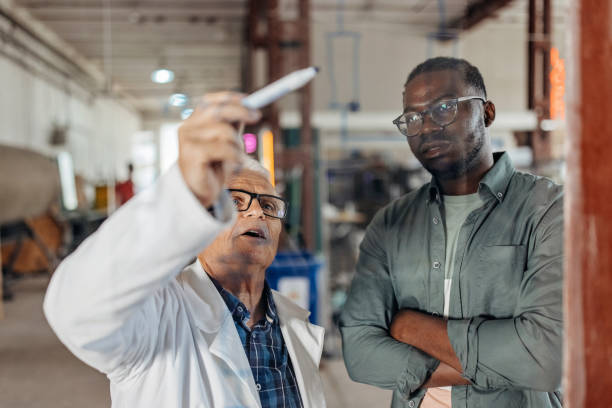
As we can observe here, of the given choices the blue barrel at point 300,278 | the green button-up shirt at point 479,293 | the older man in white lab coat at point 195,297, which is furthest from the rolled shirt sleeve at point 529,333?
the blue barrel at point 300,278

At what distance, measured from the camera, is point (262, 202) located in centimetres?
112

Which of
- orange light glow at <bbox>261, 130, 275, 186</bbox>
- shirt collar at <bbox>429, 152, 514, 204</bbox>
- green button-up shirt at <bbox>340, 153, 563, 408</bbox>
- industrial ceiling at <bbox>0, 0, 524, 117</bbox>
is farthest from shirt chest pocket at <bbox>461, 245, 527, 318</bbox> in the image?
industrial ceiling at <bbox>0, 0, 524, 117</bbox>

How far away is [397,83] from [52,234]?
7.84 m

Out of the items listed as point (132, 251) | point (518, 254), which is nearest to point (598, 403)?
point (518, 254)

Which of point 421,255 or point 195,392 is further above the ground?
point 421,255

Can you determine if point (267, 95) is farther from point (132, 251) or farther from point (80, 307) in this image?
point (80, 307)

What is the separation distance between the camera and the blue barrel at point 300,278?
303cm

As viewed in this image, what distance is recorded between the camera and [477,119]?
946 mm

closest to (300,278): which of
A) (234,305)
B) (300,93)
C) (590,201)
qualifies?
(300,93)

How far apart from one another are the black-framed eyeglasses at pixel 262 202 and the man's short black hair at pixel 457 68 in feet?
1.25

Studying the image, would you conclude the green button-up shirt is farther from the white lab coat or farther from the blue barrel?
the blue barrel

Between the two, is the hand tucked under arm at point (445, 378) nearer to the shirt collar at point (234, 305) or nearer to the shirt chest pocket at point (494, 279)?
the shirt chest pocket at point (494, 279)

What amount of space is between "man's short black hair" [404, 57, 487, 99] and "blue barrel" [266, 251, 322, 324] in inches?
79.4

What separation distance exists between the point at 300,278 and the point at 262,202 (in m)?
2.17
